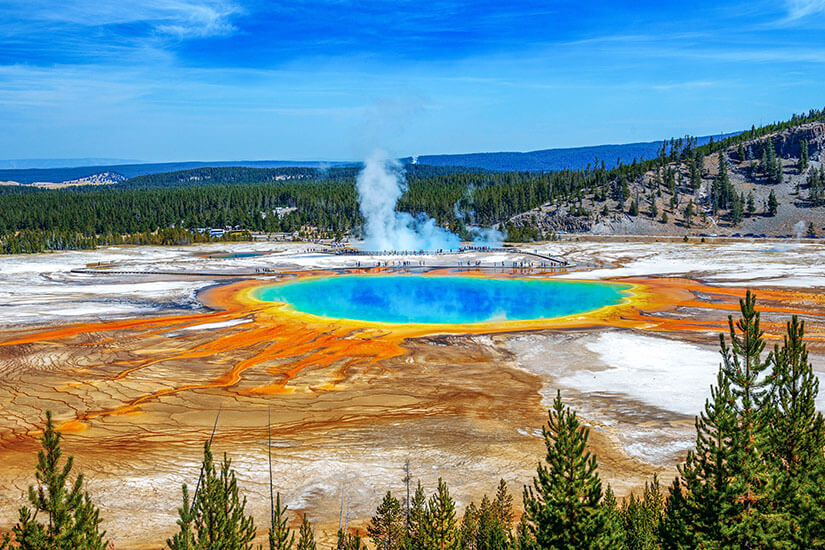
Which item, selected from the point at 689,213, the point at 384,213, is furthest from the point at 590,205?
the point at 384,213

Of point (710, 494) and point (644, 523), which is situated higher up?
point (710, 494)

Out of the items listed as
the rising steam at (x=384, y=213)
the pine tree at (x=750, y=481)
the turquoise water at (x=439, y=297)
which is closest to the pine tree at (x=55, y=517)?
the pine tree at (x=750, y=481)

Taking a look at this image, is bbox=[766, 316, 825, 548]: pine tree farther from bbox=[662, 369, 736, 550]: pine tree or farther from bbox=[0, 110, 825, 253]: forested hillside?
bbox=[0, 110, 825, 253]: forested hillside

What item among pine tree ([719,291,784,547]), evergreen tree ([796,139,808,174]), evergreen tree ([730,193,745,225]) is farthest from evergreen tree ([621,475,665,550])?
evergreen tree ([796,139,808,174])

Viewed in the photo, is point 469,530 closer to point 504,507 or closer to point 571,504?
point 504,507

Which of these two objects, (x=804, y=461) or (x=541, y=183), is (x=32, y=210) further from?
(x=804, y=461)

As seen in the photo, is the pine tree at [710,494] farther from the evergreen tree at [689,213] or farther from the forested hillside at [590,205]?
the evergreen tree at [689,213]
